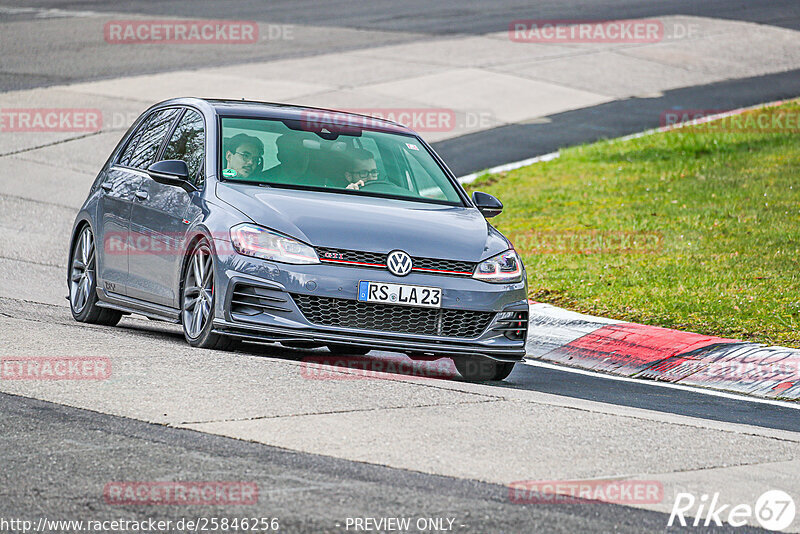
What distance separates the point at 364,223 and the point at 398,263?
15.4 inches

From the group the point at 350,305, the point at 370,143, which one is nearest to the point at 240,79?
the point at 370,143

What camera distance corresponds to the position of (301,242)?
795cm

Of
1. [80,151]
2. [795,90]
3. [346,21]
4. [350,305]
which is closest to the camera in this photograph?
[350,305]

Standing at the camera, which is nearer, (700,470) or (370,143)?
(700,470)

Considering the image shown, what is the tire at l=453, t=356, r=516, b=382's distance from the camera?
8703mm

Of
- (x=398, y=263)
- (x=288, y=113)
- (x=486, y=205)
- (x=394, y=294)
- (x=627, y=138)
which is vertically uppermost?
(x=288, y=113)

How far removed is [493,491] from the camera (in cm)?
540

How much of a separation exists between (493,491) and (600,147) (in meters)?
14.9

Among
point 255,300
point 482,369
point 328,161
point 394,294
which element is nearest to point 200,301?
point 255,300

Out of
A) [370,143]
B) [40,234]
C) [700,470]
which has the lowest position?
→ [40,234]

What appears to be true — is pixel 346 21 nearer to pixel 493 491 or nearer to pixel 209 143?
pixel 209 143

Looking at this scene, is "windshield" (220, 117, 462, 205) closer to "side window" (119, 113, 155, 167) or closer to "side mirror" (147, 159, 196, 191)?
"side mirror" (147, 159, 196, 191)

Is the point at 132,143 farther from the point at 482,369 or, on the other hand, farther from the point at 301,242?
the point at 482,369

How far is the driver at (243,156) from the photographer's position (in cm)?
882
